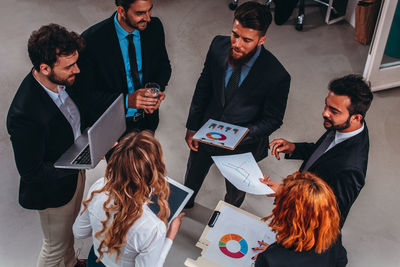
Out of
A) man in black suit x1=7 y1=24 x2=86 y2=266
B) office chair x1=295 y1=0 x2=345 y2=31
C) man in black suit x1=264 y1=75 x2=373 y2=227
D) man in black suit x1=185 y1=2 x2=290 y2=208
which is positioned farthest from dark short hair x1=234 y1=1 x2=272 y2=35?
office chair x1=295 y1=0 x2=345 y2=31

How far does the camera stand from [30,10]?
559 cm

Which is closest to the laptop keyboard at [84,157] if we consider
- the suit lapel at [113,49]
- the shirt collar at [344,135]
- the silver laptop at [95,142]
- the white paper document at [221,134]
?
the silver laptop at [95,142]

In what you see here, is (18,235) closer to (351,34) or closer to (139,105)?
(139,105)

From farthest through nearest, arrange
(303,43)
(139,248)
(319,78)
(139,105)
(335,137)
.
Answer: (303,43) → (319,78) → (139,105) → (335,137) → (139,248)

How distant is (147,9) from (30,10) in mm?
3855

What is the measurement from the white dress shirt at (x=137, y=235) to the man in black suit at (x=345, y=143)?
3.09 feet

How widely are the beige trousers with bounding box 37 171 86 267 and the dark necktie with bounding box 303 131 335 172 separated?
55.3 inches

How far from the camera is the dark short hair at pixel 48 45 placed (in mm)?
2055

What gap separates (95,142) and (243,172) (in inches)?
36.3

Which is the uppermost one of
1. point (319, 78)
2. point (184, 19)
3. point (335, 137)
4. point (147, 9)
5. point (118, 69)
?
point (147, 9)

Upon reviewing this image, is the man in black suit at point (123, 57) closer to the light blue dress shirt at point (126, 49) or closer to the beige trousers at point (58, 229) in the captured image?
the light blue dress shirt at point (126, 49)

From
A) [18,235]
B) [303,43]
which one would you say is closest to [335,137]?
[18,235]

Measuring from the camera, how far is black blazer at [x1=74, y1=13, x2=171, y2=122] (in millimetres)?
2506

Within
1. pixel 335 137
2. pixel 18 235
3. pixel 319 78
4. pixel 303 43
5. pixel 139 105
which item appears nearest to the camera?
pixel 335 137
